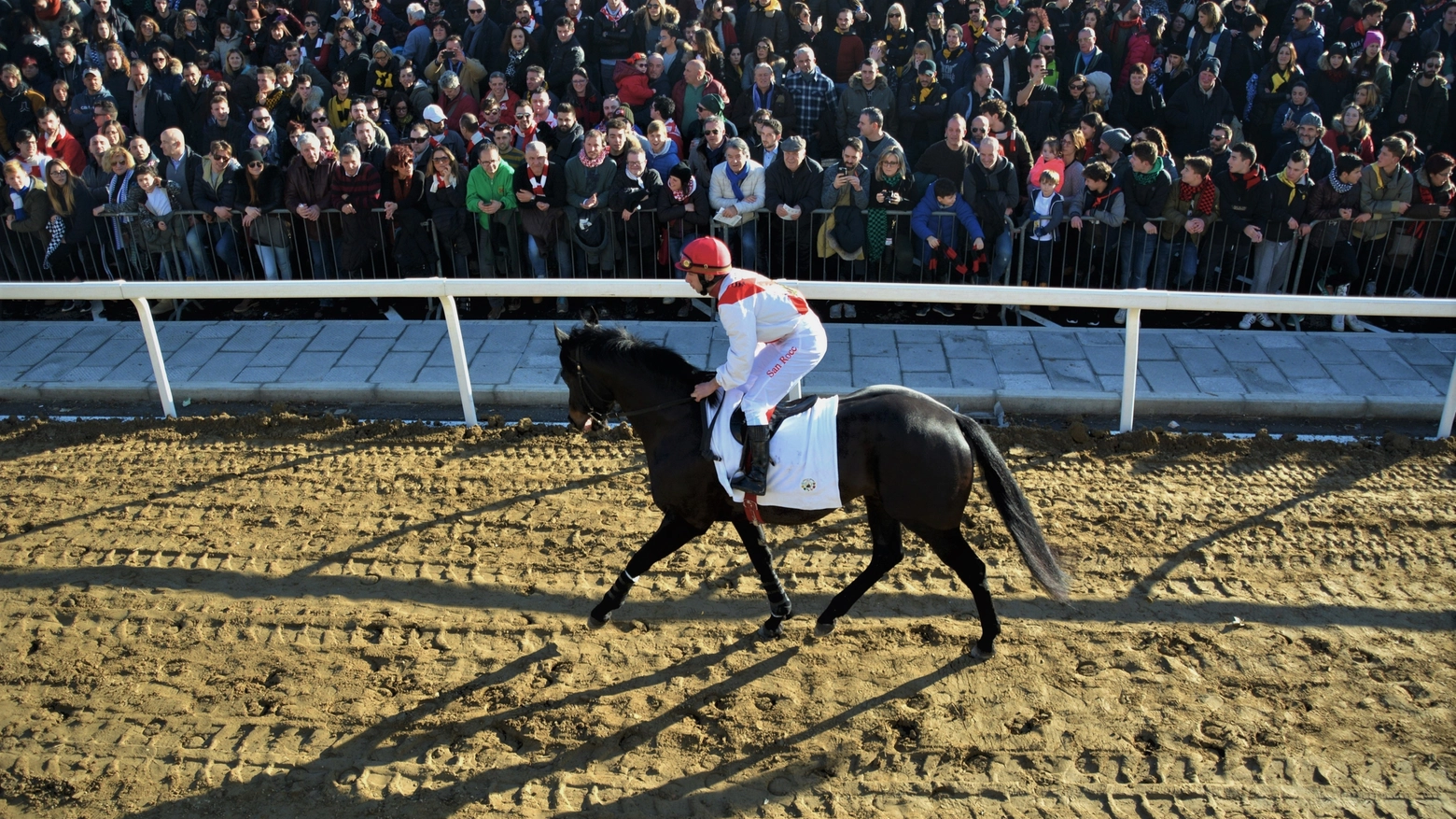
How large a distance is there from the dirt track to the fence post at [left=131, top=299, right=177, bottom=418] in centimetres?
84

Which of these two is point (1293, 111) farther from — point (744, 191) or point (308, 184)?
point (308, 184)

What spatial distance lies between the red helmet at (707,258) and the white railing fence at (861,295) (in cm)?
179

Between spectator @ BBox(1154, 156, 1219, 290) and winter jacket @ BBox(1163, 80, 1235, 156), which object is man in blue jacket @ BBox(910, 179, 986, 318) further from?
winter jacket @ BBox(1163, 80, 1235, 156)

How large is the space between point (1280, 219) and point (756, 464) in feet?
20.0

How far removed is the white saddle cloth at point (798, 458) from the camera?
16.3 ft

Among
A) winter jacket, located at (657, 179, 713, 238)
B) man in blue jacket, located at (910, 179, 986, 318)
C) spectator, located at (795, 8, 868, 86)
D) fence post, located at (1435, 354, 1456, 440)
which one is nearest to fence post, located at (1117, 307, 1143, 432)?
fence post, located at (1435, 354, 1456, 440)

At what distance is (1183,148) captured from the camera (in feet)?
35.3

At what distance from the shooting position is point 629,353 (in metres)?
5.25

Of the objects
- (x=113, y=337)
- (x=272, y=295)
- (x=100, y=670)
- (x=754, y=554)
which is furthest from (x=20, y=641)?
(x=113, y=337)

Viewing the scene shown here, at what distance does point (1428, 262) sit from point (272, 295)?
9.15m

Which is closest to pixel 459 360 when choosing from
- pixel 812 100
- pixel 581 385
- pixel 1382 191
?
pixel 581 385

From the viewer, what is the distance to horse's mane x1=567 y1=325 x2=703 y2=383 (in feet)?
17.1

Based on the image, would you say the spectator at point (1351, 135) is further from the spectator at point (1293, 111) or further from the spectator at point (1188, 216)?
the spectator at point (1188, 216)

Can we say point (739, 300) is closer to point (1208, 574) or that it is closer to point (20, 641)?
point (1208, 574)
